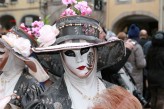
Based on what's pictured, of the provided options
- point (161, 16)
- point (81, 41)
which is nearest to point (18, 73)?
point (81, 41)

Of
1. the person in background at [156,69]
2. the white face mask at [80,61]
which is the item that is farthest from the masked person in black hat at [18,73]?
the person in background at [156,69]

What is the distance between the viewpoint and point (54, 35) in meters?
2.22

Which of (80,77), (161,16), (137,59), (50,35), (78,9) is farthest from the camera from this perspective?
(161,16)

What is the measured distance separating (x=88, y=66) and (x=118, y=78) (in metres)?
1.82

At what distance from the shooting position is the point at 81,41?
2.11 m

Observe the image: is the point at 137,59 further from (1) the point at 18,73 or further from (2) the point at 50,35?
(2) the point at 50,35

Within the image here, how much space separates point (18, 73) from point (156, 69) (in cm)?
271

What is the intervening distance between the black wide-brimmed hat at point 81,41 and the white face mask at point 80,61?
0.16ft

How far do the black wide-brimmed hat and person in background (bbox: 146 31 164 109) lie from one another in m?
2.91

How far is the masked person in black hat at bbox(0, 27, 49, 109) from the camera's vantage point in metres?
2.77

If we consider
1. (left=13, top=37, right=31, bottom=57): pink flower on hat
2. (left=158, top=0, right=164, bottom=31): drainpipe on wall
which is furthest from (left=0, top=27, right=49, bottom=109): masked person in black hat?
(left=158, top=0, right=164, bottom=31): drainpipe on wall

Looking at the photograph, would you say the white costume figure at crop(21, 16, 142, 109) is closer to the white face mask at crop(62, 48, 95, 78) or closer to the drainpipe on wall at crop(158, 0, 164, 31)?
the white face mask at crop(62, 48, 95, 78)

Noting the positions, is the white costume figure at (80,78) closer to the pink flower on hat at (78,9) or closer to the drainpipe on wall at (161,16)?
the pink flower on hat at (78,9)

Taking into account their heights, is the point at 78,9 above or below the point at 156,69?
above
